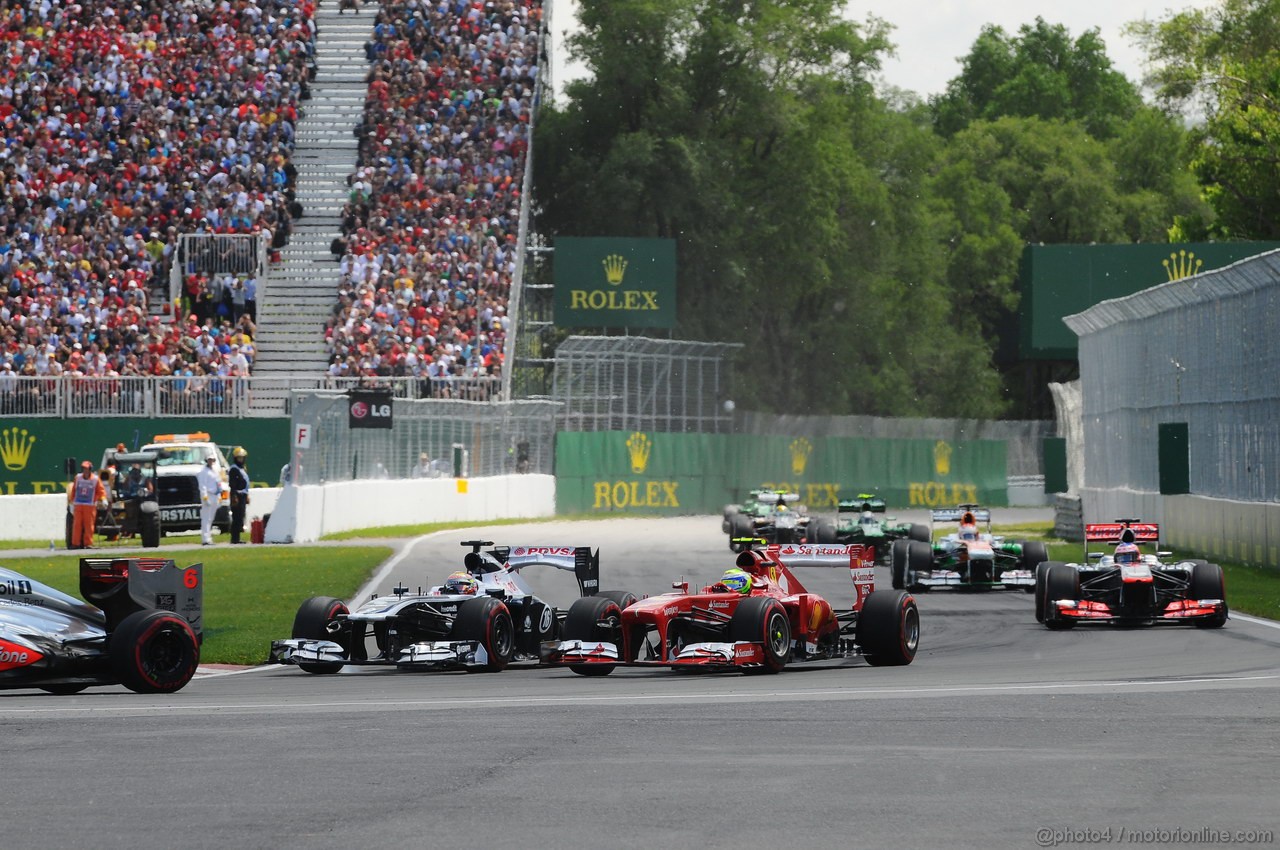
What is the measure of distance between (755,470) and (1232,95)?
1801 centimetres

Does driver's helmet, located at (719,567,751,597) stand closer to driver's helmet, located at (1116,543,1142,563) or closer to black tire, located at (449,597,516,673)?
black tire, located at (449,597,516,673)

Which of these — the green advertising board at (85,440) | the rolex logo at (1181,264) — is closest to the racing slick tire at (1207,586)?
the green advertising board at (85,440)

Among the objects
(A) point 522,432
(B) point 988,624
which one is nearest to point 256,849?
(B) point 988,624

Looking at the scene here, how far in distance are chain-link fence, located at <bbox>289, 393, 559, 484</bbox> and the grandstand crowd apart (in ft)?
5.29

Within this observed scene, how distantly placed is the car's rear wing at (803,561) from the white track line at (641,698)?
2.15 meters

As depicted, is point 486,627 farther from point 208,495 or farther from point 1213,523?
point 208,495

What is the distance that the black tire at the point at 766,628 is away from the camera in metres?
14.2

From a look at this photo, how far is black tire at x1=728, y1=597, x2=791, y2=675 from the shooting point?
A: 14227 millimetres

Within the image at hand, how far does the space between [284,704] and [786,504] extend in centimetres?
2362

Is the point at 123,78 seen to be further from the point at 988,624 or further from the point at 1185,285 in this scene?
the point at 988,624

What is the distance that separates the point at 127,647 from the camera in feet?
42.4

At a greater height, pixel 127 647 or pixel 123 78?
pixel 123 78

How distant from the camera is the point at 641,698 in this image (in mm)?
12719

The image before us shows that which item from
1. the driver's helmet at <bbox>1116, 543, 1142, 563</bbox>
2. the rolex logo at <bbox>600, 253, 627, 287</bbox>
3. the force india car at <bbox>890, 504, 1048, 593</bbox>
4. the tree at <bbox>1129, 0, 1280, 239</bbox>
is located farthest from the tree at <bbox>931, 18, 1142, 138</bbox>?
the driver's helmet at <bbox>1116, 543, 1142, 563</bbox>
